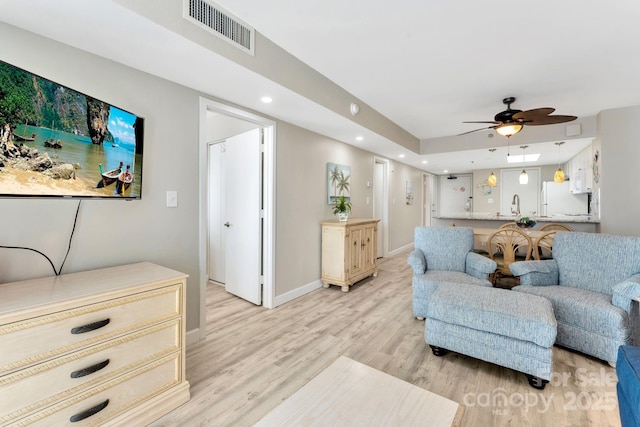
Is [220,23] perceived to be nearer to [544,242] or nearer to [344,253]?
[344,253]

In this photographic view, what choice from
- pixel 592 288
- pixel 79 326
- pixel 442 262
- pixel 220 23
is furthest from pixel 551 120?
pixel 79 326

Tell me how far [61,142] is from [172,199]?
0.83m

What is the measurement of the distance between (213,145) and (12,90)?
2830 millimetres

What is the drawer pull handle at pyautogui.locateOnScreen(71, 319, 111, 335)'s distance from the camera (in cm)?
128

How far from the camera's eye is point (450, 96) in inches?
132

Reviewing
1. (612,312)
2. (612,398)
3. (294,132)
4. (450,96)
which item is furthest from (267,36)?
(612,398)

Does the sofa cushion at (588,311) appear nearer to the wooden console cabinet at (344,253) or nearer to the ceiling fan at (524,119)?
the ceiling fan at (524,119)

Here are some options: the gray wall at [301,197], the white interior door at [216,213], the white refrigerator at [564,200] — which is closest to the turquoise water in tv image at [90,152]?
the gray wall at [301,197]

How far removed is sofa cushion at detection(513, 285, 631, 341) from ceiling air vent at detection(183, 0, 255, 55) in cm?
310

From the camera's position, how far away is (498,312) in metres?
1.87

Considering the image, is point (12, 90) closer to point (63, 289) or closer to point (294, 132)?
point (63, 289)

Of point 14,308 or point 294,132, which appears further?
point 294,132

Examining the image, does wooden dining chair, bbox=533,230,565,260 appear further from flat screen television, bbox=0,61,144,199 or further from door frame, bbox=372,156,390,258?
flat screen television, bbox=0,61,144,199

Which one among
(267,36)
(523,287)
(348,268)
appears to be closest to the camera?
(267,36)
